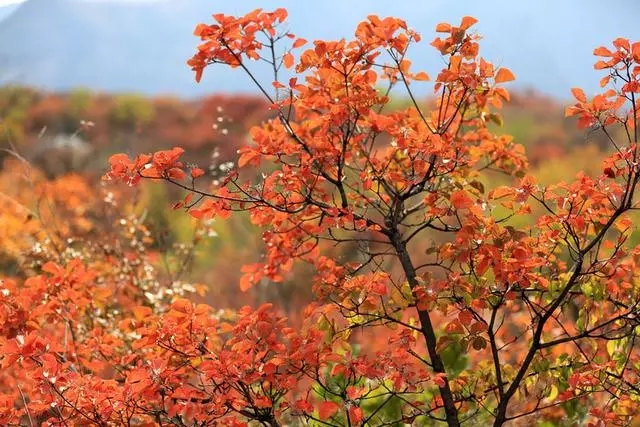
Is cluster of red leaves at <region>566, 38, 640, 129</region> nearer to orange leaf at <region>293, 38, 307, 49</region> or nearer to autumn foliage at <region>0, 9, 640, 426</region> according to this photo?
autumn foliage at <region>0, 9, 640, 426</region>

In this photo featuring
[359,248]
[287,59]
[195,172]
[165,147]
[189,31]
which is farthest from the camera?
[189,31]

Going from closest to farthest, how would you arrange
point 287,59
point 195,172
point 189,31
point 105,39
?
point 195,172, point 287,59, point 189,31, point 105,39

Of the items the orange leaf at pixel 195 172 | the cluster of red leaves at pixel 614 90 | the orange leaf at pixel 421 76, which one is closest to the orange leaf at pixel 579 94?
the cluster of red leaves at pixel 614 90

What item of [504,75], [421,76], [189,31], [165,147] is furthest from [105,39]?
[504,75]

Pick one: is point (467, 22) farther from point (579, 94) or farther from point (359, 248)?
point (359, 248)

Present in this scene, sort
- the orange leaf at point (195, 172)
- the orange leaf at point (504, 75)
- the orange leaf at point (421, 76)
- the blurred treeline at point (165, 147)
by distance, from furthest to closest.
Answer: the blurred treeline at point (165, 147) → the orange leaf at point (421, 76) → the orange leaf at point (504, 75) → the orange leaf at point (195, 172)

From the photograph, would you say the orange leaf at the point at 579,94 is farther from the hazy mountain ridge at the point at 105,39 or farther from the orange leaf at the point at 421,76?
the hazy mountain ridge at the point at 105,39

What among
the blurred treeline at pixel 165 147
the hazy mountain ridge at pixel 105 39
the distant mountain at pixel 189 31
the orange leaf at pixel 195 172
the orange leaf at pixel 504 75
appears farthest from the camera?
the hazy mountain ridge at pixel 105 39

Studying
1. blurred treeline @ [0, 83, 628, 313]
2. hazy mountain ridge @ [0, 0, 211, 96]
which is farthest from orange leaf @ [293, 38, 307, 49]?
hazy mountain ridge @ [0, 0, 211, 96]

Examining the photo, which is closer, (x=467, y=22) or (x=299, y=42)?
(x=467, y=22)

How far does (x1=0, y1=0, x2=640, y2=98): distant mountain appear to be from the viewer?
7256 centimetres

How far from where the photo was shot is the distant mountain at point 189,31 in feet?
238

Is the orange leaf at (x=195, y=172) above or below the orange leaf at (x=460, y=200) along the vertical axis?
below

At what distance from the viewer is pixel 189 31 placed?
76.3 metres
